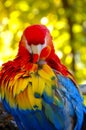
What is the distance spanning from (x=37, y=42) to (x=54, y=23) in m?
1.39

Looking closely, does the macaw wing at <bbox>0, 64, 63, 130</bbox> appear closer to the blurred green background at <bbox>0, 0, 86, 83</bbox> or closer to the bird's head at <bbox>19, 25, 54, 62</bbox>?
the bird's head at <bbox>19, 25, 54, 62</bbox>

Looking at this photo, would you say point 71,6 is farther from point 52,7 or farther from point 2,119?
point 2,119

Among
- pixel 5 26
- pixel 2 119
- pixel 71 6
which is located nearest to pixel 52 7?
pixel 71 6

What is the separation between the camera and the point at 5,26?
228 cm

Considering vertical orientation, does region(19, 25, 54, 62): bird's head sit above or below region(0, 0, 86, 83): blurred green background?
below

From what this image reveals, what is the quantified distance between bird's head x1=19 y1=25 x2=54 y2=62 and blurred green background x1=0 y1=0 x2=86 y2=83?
1328 millimetres

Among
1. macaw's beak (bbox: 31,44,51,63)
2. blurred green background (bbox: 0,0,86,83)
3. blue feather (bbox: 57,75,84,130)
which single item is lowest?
blue feather (bbox: 57,75,84,130)

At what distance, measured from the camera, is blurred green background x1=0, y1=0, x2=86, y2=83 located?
2.22 metres

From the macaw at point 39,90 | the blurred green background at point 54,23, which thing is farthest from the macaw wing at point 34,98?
the blurred green background at point 54,23

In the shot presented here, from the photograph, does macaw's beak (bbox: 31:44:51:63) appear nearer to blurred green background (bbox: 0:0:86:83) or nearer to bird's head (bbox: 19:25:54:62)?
bird's head (bbox: 19:25:54:62)

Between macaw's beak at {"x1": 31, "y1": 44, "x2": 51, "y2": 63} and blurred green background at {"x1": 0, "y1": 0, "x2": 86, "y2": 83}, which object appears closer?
macaw's beak at {"x1": 31, "y1": 44, "x2": 51, "y2": 63}

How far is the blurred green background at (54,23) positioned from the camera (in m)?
2.22

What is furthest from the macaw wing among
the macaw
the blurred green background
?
the blurred green background

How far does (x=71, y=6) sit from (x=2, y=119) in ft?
4.64
